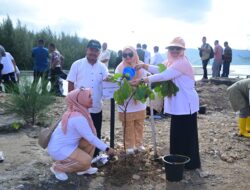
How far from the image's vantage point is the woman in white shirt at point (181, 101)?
4680 mm

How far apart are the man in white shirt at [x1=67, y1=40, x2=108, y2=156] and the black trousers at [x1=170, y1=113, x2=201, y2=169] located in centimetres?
105

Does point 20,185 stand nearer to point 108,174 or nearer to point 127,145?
point 108,174

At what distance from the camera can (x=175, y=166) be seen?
14.9 feet

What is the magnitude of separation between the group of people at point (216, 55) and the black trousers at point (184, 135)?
11.0 meters

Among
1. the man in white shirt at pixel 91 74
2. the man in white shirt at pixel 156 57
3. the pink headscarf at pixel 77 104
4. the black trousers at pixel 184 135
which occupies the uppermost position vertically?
the man in white shirt at pixel 156 57

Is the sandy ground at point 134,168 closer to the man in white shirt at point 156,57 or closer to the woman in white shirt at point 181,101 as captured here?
the woman in white shirt at point 181,101

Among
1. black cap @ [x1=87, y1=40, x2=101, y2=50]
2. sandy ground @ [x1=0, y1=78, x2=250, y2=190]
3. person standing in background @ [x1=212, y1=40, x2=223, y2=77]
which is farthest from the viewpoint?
person standing in background @ [x1=212, y1=40, x2=223, y2=77]

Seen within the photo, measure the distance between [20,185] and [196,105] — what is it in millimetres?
2392

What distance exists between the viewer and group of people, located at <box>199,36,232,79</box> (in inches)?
617

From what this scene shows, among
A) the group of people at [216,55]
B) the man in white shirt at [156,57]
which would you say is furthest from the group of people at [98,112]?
the group of people at [216,55]

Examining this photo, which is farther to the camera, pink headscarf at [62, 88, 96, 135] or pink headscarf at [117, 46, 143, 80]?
pink headscarf at [117, 46, 143, 80]

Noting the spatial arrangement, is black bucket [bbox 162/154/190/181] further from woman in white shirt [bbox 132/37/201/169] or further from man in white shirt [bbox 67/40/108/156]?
A: man in white shirt [bbox 67/40/108/156]

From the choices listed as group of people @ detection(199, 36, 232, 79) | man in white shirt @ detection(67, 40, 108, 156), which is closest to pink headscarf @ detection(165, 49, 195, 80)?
man in white shirt @ detection(67, 40, 108, 156)

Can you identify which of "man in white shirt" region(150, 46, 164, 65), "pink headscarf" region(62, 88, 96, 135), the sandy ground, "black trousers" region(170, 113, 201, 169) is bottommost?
the sandy ground
